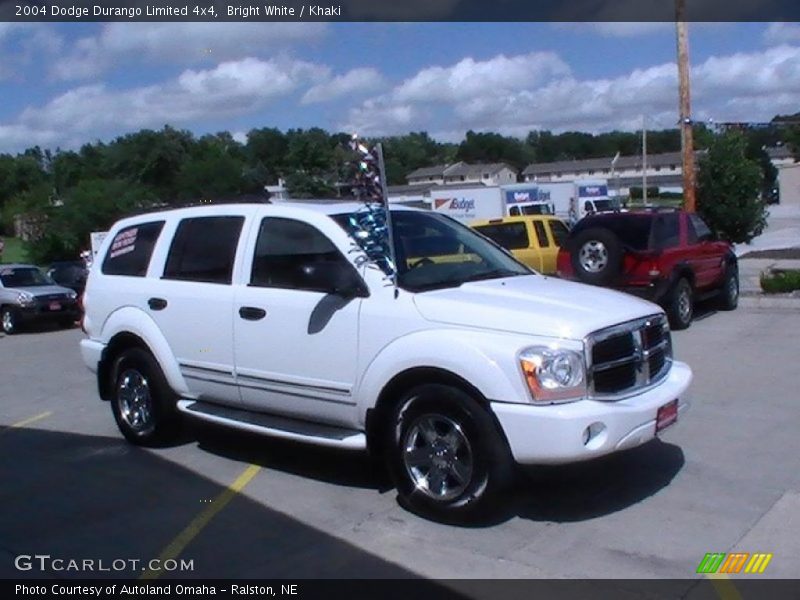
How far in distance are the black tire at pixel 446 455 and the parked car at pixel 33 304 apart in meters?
17.3

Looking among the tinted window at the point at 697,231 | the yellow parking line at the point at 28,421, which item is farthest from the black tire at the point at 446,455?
the tinted window at the point at 697,231

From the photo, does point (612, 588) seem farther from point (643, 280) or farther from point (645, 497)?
point (643, 280)

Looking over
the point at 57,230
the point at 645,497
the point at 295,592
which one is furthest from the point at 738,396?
the point at 57,230

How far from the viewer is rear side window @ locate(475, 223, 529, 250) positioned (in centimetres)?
1772

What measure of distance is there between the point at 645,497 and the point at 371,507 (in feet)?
5.78

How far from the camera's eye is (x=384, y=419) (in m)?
6.04

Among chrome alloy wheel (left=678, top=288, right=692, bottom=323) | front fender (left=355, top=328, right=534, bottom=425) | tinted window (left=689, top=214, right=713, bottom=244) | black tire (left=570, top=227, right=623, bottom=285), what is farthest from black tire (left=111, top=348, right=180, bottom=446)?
tinted window (left=689, top=214, right=713, bottom=244)

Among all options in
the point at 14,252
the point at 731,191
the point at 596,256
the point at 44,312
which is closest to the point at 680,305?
the point at 596,256

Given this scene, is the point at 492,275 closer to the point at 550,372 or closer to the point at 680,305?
the point at 550,372

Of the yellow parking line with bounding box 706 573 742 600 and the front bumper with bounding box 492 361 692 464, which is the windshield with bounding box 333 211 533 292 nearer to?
the front bumper with bounding box 492 361 692 464

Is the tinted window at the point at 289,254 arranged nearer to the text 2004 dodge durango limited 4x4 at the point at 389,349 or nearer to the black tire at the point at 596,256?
the text 2004 dodge durango limited 4x4 at the point at 389,349

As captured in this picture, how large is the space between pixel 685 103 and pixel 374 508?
52.3ft

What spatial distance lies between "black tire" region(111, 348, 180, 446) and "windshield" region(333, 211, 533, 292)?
83.3 inches

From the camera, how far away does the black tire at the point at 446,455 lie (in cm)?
550
